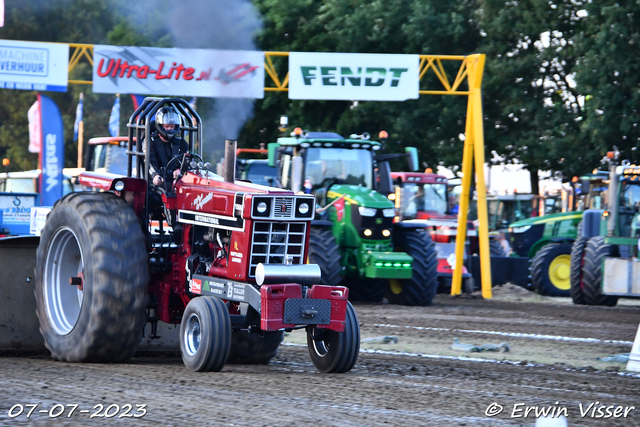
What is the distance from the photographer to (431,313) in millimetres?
14250

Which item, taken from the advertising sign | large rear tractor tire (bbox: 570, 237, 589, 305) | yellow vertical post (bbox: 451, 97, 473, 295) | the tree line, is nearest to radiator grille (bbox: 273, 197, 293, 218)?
yellow vertical post (bbox: 451, 97, 473, 295)

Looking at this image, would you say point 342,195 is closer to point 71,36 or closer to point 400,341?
point 400,341

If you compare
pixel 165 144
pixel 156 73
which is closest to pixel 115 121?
pixel 156 73

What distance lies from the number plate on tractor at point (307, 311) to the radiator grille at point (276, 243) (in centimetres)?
43

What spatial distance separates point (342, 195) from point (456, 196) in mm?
11244

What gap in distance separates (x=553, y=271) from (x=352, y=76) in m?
6.04

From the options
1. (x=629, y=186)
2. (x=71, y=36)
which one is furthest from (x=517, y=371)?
(x=71, y=36)

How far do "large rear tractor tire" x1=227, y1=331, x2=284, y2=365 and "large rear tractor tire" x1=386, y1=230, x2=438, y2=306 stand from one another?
24.9 feet

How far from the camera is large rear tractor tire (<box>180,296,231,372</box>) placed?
22.5ft

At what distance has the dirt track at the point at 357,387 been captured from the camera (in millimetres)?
5418

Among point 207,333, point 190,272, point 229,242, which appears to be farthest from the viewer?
point 190,272

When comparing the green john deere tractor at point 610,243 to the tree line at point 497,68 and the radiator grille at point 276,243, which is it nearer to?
the tree line at point 497,68

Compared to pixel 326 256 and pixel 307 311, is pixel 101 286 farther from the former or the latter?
pixel 326 256

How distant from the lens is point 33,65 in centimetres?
1652
